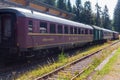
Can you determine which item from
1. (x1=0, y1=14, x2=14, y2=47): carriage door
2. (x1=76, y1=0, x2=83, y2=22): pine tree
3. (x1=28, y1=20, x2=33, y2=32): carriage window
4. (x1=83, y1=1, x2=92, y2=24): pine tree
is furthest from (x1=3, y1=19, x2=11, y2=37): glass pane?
(x1=76, y1=0, x2=83, y2=22): pine tree

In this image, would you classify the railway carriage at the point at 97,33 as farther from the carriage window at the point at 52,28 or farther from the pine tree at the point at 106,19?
the pine tree at the point at 106,19

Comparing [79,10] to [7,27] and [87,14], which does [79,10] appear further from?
[7,27]

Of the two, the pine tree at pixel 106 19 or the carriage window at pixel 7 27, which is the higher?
the pine tree at pixel 106 19

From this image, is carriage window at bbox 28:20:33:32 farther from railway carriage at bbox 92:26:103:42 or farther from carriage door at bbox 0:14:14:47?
railway carriage at bbox 92:26:103:42

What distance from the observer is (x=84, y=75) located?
1222 centimetres

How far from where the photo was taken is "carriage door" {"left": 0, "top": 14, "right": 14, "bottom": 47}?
14.9m

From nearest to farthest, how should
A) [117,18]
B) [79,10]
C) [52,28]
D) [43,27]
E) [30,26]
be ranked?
1. [30,26]
2. [43,27]
3. [52,28]
4. [79,10]
5. [117,18]

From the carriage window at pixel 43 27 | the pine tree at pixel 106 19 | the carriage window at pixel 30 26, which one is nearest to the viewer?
the carriage window at pixel 30 26

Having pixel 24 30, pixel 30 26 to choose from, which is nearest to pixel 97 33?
pixel 30 26

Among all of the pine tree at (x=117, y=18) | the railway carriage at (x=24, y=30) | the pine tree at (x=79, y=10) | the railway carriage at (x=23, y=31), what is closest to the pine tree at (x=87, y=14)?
the pine tree at (x=79, y=10)

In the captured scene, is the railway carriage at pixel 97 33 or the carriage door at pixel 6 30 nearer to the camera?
the carriage door at pixel 6 30

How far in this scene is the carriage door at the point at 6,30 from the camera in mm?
14906

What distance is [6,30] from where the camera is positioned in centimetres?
1527

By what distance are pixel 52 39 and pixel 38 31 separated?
8.44 feet
